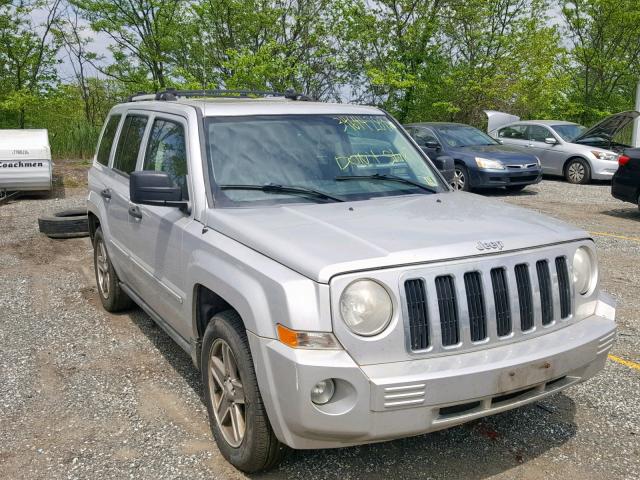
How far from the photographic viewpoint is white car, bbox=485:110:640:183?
1511cm

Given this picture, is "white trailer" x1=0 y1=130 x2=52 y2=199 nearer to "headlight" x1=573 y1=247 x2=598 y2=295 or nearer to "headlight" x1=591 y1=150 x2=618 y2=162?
"headlight" x1=573 y1=247 x2=598 y2=295

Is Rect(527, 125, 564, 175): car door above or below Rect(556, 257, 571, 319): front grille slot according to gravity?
above

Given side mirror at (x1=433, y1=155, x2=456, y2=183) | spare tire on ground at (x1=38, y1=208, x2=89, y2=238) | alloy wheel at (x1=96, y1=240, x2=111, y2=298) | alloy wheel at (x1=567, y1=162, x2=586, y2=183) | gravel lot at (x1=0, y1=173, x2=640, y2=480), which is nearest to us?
gravel lot at (x1=0, y1=173, x2=640, y2=480)

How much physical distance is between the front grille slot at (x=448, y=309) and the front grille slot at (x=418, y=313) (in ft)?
0.23

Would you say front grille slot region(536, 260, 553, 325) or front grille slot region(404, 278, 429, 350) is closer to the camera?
front grille slot region(404, 278, 429, 350)

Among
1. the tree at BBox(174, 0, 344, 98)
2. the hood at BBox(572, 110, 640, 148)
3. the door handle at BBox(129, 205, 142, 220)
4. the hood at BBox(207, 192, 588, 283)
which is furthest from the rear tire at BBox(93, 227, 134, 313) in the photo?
the tree at BBox(174, 0, 344, 98)

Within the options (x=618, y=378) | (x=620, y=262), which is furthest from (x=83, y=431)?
(x=620, y=262)

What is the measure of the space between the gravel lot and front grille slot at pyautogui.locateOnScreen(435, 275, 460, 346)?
33.0 inches

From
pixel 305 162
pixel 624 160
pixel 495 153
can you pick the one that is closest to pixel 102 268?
pixel 305 162

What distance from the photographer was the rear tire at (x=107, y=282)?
5.70 meters

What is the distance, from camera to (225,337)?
3209 millimetres

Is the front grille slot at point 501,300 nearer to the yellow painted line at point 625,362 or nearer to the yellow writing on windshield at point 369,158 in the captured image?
the yellow writing on windshield at point 369,158

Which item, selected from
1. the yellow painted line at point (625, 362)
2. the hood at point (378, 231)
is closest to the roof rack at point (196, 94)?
the hood at point (378, 231)

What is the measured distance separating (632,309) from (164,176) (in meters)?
4.38
